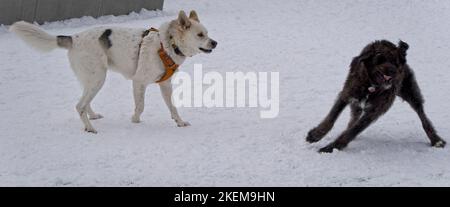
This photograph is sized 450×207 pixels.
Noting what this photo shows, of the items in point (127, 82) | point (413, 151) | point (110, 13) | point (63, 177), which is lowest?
point (63, 177)

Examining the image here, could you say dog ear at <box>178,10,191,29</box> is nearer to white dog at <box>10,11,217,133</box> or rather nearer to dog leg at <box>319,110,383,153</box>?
white dog at <box>10,11,217,133</box>

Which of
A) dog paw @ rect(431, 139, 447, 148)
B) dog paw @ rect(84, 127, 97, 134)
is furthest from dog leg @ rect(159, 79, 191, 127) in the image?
dog paw @ rect(431, 139, 447, 148)

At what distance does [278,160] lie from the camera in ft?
16.6

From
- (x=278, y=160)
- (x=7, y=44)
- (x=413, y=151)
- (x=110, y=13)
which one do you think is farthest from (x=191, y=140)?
(x=110, y=13)

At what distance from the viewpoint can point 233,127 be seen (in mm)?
6238

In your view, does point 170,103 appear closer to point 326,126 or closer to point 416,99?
point 326,126

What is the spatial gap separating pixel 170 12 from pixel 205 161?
8.48m

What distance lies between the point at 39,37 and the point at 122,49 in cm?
90

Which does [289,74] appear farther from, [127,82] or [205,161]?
[205,161]

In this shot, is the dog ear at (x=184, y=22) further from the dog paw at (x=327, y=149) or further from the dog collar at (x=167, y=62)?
the dog paw at (x=327, y=149)

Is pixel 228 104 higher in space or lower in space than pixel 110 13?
lower

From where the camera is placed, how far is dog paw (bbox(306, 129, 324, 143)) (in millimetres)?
5457

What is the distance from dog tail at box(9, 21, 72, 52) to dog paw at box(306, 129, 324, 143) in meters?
2.73

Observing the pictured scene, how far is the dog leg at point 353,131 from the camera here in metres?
5.17
